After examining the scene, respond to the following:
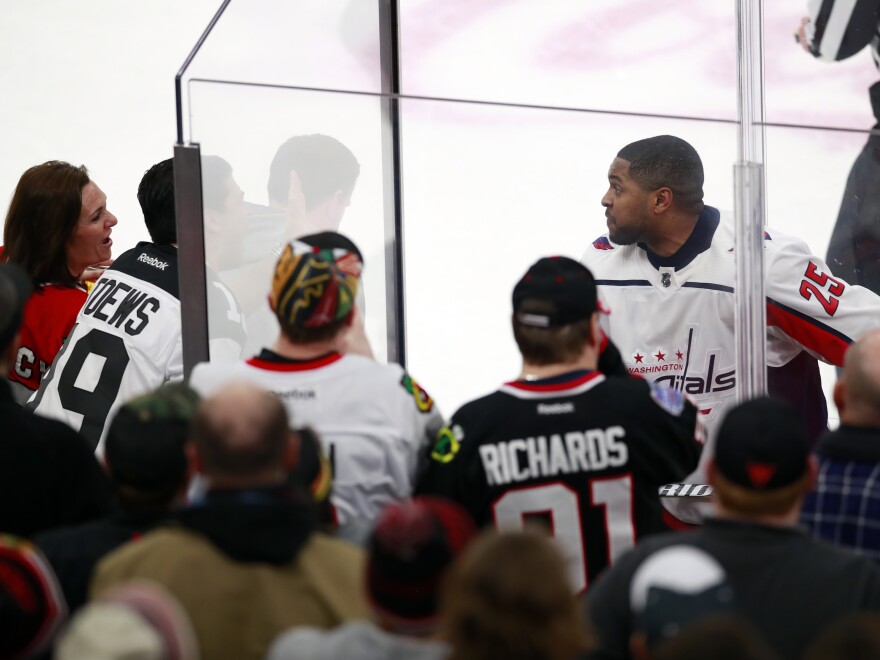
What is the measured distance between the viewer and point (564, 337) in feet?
8.04

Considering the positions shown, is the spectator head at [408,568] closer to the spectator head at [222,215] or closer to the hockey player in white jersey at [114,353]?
the spectator head at [222,215]

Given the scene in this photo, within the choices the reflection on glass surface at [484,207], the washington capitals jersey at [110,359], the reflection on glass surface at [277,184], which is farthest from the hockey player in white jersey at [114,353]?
the reflection on glass surface at [484,207]

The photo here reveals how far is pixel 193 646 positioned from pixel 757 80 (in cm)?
208

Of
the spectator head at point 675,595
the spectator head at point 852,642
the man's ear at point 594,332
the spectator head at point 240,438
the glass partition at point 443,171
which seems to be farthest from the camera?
the glass partition at point 443,171

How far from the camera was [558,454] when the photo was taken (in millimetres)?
2361

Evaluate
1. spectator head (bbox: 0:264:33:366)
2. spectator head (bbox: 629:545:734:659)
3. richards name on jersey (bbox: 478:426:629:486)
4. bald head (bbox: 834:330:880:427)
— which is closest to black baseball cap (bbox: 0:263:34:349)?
spectator head (bbox: 0:264:33:366)

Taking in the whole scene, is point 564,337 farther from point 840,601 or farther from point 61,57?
point 61,57

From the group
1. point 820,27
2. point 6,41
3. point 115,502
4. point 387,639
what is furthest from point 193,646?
point 6,41

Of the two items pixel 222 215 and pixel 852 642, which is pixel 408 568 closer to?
pixel 852 642

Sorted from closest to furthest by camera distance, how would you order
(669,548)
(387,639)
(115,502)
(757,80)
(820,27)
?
1. (387,639)
2. (669,548)
3. (115,502)
4. (757,80)
5. (820,27)

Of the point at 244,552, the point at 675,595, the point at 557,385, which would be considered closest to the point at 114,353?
the point at 557,385

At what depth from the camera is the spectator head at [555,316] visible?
245cm

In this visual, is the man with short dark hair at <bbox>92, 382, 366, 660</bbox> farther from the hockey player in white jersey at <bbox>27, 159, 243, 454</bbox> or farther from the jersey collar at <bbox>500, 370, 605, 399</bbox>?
the hockey player in white jersey at <bbox>27, 159, 243, 454</bbox>

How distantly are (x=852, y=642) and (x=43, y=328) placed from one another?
2.96 m
